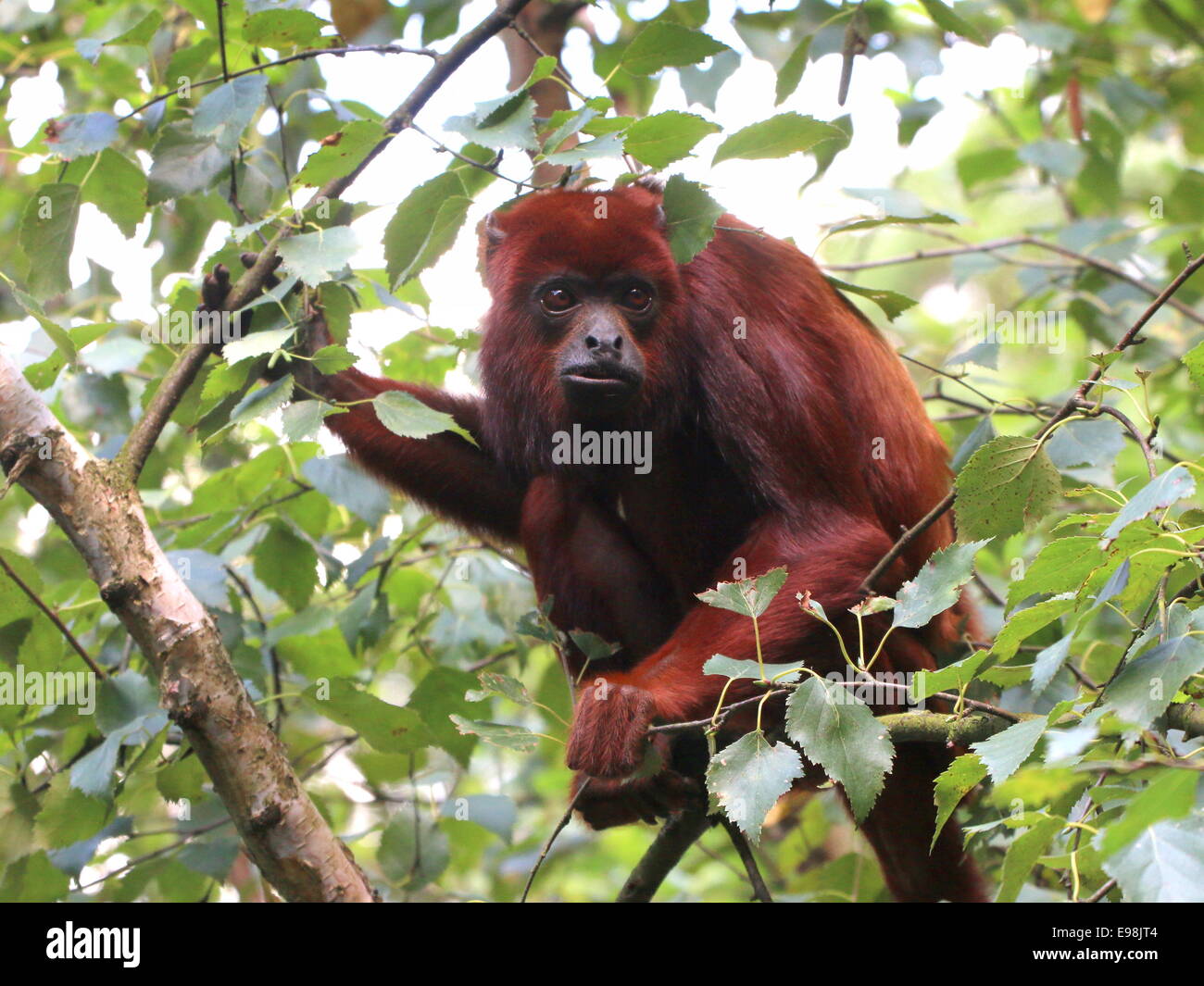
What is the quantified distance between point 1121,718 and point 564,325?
2.60 m

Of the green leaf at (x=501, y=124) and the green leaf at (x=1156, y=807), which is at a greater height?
the green leaf at (x=501, y=124)

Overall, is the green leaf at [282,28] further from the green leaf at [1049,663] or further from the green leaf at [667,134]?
the green leaf at [1049,663]

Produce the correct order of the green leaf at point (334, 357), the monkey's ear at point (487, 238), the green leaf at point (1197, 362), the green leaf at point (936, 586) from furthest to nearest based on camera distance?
1. the monkey's ear at point (487, 238)
2. the green leaf at point (334, 357)
3. the green leaf at point (936, 586)
4. the green leaf at point (1197, 362)

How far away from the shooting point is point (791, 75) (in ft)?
13.6

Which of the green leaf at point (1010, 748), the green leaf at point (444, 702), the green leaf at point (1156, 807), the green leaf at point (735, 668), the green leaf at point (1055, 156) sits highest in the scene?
the green leaf at point (1055, 156)

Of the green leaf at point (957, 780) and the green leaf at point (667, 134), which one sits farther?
the green leaf at point (667, 134)

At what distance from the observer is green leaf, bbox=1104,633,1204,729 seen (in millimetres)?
1973

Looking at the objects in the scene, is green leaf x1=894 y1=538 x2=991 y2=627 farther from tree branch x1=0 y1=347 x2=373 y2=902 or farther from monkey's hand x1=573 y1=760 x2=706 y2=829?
tree branch x1=0 y1=347 x2=373 y2=902

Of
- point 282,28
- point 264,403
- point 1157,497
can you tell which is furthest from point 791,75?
point 1157,497

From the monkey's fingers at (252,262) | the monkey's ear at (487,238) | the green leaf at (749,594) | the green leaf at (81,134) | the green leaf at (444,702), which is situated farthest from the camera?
the monkey's ear at (487,238)

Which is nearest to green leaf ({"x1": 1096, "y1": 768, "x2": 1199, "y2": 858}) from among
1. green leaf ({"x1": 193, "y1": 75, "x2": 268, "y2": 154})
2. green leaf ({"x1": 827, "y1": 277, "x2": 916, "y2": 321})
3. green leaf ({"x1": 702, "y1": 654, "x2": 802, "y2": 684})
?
green leaf ({"x1": 702, "y1": 654, "x2": 802, "y2": 684})

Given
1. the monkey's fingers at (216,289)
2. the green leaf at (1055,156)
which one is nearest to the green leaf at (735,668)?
the monkey's fingers at (216,289)

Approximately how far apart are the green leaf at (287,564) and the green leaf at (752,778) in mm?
2275

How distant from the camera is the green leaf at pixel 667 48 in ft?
10.6
